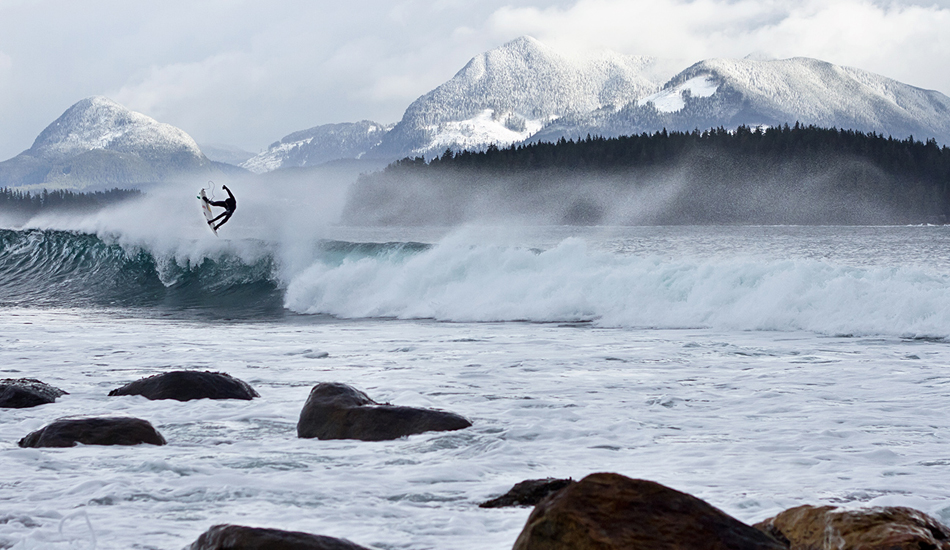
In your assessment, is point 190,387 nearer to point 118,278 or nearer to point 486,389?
point 486,389

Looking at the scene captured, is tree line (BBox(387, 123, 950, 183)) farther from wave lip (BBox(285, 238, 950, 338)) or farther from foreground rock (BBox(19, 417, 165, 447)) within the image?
foreground rock (BBox(19, 417, 165, 447))

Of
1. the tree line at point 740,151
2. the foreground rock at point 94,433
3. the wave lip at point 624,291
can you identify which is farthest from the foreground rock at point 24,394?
the tree line at point 740,151

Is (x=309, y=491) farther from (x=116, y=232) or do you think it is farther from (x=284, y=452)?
(x=116, y=232)

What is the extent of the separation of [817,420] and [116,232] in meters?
34.9

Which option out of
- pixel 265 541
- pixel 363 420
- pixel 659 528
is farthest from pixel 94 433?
pixel 659 528

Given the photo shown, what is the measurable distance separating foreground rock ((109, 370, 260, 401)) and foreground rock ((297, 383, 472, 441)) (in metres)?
1.98

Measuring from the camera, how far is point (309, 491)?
5809 mm

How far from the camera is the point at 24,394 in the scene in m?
9.11

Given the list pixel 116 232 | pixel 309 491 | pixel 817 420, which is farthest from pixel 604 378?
pixel 116 232

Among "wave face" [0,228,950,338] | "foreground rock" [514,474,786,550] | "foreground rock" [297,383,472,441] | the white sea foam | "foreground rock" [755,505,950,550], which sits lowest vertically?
the white sea foam

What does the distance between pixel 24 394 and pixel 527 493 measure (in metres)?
6.47

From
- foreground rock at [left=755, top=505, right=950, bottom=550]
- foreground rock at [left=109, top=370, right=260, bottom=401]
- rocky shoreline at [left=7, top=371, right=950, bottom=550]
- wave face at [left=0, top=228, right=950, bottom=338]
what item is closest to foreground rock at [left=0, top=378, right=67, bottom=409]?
foreground rock at [left=109, top=370, right=260, bottom=401]

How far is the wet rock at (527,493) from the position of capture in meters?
5.40

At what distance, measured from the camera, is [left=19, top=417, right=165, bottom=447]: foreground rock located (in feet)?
23.1
